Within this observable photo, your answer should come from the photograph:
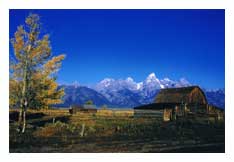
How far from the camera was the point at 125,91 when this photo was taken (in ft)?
60.9

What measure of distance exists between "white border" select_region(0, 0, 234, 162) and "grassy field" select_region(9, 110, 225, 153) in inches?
11.3

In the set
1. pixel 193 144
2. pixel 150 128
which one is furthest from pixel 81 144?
pixel 193 144

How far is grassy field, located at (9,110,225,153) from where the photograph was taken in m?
17.6

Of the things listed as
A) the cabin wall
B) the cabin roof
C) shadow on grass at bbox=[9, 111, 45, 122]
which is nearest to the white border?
shadow on grass at bbox=[9, 111, 45, 122]

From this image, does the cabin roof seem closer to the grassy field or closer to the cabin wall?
the cabin wall

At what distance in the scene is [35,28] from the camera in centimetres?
1812

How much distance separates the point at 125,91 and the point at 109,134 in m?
1.76

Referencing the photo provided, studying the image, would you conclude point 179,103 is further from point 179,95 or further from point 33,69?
point 33,69
